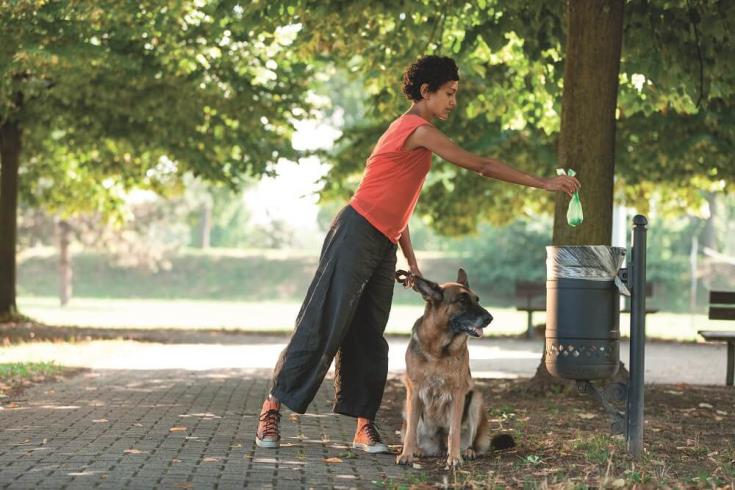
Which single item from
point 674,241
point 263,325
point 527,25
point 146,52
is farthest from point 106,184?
point 674,241

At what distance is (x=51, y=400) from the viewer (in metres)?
10.3

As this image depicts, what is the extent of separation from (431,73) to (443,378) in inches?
71.3

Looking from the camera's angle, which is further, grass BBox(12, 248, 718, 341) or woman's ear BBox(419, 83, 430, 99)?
grass BBox(12, 248, 718, 341)

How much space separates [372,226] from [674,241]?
5288 cm

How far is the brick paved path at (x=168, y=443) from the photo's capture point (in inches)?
246

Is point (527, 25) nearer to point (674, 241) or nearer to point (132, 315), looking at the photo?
point (132, 315)

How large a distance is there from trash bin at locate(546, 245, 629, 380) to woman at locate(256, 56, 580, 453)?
2.54 ft

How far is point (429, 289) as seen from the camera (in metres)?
6.88

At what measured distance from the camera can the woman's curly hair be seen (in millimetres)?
7121

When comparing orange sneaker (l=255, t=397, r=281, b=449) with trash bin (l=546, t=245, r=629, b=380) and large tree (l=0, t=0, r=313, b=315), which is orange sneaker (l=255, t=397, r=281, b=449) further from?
large tree (l=0, t=0, r=313, b=315)

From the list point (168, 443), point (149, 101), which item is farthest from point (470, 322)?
point (149, 101)

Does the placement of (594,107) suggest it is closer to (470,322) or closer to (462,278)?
(462,278)

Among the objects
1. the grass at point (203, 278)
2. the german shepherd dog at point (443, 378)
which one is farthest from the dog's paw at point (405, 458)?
the grass at point (203, 278)

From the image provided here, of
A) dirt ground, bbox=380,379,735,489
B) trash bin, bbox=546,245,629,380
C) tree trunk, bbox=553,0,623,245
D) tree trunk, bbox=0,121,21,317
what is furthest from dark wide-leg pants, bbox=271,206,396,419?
tree trunk, bbox=0,121,21,317
